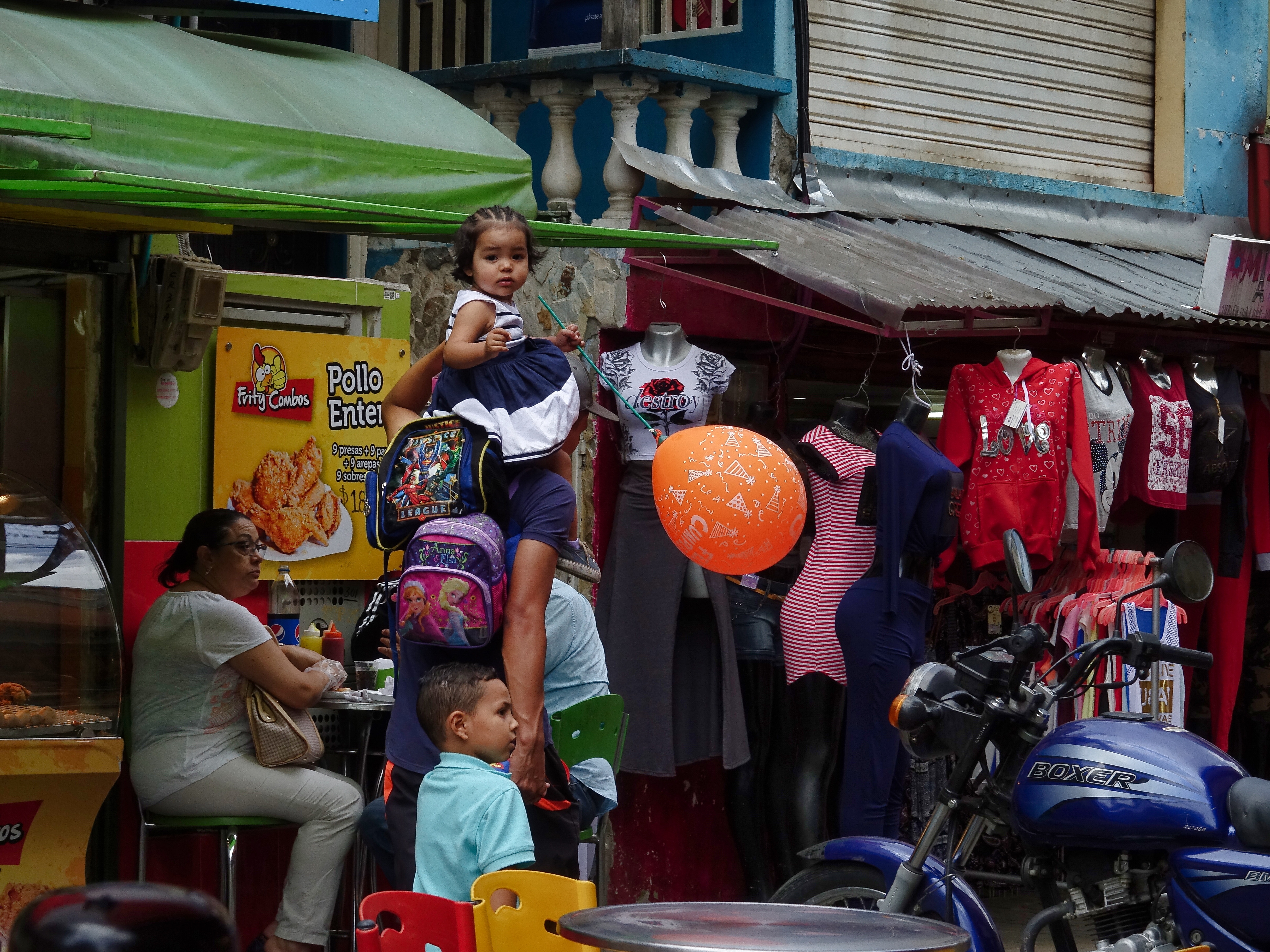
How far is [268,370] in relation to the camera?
6324 millimetres

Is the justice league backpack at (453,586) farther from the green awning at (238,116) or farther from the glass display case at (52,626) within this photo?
the glass display case at (52,626)

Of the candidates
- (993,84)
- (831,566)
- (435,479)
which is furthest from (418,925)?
(993,84)

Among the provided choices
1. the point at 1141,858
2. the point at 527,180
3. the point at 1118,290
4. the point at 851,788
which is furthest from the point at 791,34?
the point at 1141,858

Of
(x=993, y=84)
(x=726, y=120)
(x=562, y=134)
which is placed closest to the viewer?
(x=562, y=134)

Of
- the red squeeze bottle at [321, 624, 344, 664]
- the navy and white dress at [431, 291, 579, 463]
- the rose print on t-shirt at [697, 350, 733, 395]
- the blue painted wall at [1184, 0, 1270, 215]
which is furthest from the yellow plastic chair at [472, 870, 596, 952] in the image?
the blue painted wall at [1184, 0, 1270, 215]

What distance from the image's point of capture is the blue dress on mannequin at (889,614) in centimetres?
629

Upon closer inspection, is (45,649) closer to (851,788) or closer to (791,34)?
(851,788)

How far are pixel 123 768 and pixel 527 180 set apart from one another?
2.42 meters

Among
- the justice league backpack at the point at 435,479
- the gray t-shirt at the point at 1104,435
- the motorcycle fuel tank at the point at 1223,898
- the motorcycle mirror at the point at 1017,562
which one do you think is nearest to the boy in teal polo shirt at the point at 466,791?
the justice league backpack at the point at 435,479

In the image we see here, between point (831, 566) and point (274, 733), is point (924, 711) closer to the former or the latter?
point (274, 733)

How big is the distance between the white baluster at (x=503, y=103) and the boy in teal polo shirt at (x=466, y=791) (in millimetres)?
4192

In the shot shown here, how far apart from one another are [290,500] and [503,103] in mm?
2238

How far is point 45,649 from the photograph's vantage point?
4.89 m

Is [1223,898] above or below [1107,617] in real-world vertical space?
above
